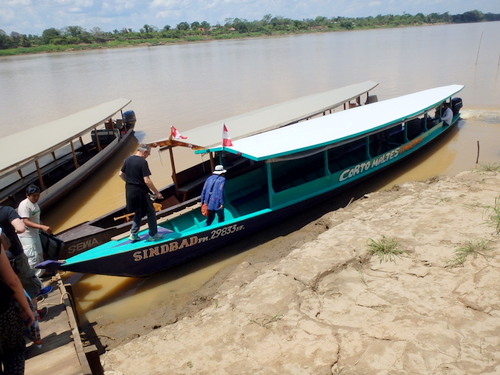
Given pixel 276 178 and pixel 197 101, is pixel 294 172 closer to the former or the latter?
pixel 276 178

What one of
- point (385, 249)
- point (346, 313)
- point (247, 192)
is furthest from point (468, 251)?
point (247, 192)

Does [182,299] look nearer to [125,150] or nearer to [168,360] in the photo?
[168,360]

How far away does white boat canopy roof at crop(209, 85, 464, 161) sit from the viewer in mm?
7617

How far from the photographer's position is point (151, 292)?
6.71 meters

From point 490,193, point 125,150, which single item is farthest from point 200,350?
point 125,150

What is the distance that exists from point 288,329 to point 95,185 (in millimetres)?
8465

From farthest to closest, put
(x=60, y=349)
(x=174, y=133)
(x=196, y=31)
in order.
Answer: (x=196, y=31) → (x=174, y=133) → (x=60, y=349)

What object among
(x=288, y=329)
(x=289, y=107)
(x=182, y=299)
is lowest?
(x=182, y=299)

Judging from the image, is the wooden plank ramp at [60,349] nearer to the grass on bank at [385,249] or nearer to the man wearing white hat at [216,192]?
the man wearing white hat at [216,192]

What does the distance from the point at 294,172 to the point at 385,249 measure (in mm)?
3878

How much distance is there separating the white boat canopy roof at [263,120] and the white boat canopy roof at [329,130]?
36 cm

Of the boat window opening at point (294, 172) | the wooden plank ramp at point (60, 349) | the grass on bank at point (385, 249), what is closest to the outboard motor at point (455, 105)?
the boat window opening at point (294, 172)

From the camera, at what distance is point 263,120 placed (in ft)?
32.2

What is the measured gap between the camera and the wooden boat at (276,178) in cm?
662
